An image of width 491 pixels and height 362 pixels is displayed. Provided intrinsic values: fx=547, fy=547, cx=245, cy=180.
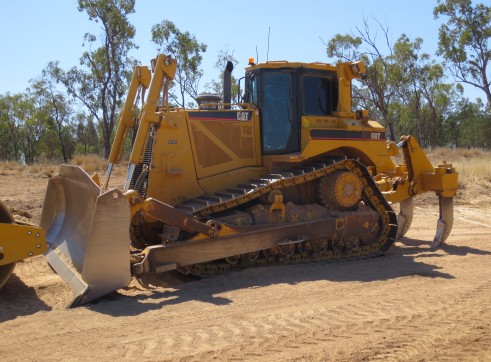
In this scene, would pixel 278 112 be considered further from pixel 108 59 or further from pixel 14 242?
pixel 108 59

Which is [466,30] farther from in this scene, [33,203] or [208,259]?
[208,259]

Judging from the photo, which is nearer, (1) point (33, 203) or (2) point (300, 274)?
(2) point (300, 274)

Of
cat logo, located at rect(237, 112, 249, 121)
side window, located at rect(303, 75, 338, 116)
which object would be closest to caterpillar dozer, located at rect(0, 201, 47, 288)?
cat logo, located at rect(237, 112, 249, 121)

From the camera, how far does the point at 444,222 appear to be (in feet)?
30.7

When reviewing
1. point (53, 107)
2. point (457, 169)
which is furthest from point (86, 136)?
point (457, 169)

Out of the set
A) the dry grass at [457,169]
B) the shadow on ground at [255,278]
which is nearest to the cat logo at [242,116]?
the shadow on ground at [255,278]

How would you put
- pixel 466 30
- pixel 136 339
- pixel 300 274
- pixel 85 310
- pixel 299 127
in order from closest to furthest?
pixel 136 339, pixel 85 310, pixel 300 274, pixel 299 127, pixel 466 30

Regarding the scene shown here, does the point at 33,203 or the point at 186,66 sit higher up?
the point at 186,66

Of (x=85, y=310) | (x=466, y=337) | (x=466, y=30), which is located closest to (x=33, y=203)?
(x=85, y=310)

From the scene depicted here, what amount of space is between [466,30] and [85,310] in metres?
27.4

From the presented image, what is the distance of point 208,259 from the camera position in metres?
6.73

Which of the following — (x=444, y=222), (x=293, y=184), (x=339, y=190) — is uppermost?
(x=293, y=184)

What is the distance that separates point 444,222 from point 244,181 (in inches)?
152

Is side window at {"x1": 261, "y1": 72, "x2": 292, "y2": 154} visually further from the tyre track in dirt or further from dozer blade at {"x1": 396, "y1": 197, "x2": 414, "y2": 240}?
dozer blade at {"x1": 396, "y1": 197, "x2": 414, "y2": 240}
